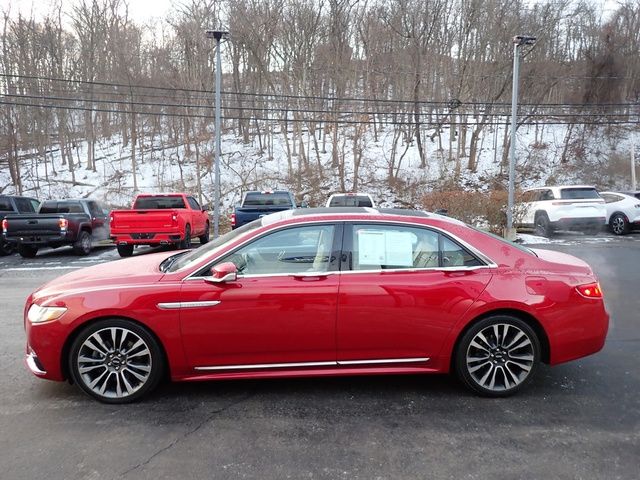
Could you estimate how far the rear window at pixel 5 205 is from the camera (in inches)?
546

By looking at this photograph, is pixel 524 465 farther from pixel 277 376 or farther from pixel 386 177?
pixel 386 177

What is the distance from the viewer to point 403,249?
3.73 meters

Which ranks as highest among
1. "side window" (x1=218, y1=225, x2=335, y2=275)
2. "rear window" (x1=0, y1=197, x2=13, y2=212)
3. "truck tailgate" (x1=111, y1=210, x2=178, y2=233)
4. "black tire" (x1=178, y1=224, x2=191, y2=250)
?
"side window" (x1=218, y1=225, x2=335, y2=275)

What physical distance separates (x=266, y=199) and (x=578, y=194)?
35.0 ft

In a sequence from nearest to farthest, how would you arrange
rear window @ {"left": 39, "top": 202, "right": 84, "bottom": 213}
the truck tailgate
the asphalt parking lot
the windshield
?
1. the asphalt parking lot
2. the windshield
3. the truck tailgate
4. rear window @ {"left": 39, "top": 202, "right": 84, "bottom": 213}

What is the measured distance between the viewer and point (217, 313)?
136 inches

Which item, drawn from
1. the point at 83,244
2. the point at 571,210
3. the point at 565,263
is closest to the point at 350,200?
the point at 571,210

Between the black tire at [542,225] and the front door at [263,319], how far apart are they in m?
14.7

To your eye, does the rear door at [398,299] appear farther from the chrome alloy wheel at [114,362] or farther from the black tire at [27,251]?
the black tire at [27,251]

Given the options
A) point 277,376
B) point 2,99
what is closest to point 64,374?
point 277,376

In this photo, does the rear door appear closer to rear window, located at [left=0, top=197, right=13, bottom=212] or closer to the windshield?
the windshield

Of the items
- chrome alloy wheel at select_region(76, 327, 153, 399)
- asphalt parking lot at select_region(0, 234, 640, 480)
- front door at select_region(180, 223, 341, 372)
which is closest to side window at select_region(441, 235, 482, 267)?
front door at select_region(180, 223, 341, 372)

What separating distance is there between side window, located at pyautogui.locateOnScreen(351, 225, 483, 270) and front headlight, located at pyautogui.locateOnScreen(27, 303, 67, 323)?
7.46 ft

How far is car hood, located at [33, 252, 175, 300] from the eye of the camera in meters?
3.55
